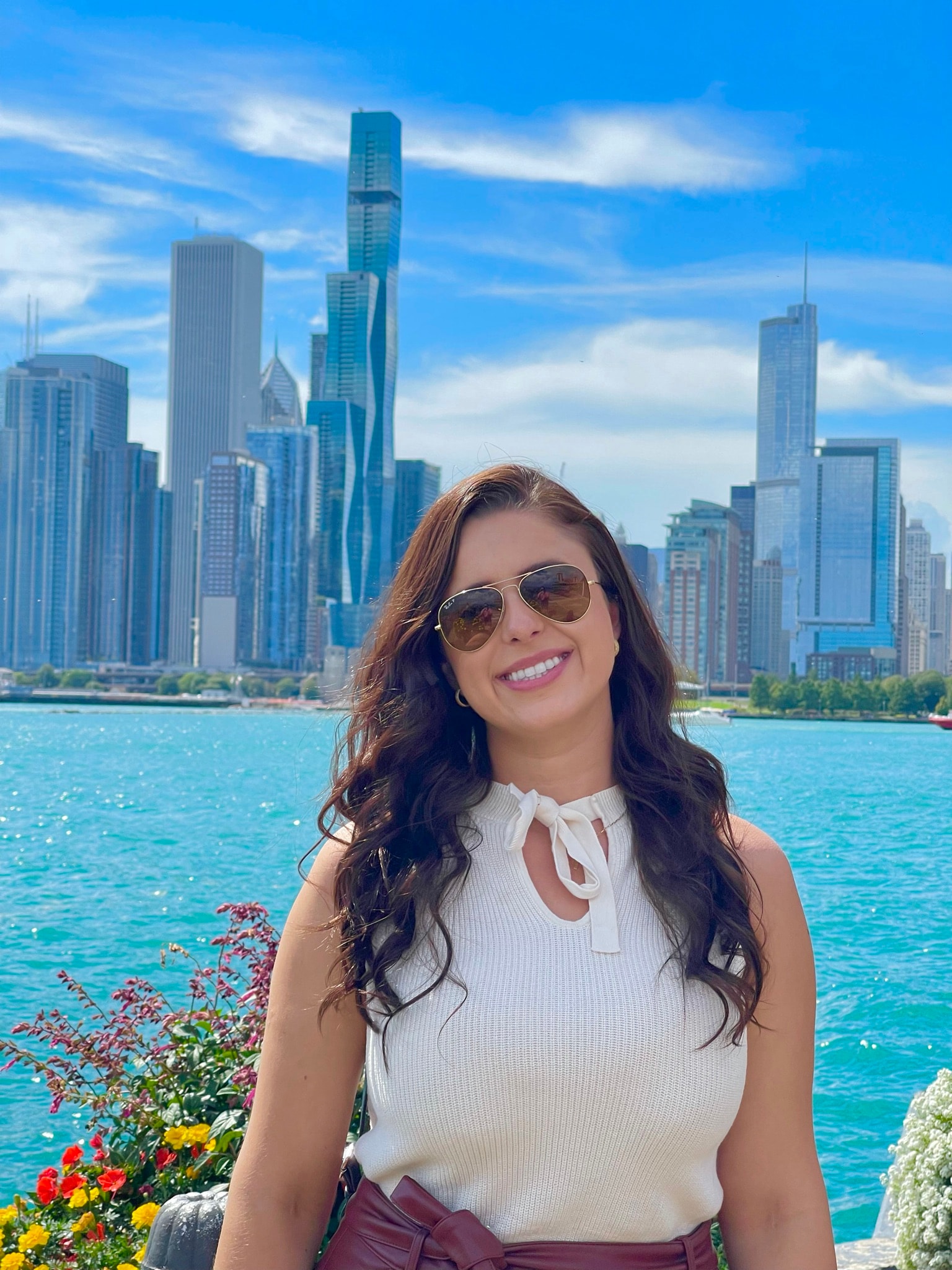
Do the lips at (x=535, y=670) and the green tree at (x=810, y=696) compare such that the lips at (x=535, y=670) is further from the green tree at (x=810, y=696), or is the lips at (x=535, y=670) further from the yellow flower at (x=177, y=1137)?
the green tree at (x=810, y=696)

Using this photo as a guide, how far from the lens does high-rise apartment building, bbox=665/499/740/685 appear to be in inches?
6083

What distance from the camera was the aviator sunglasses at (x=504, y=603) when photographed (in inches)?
74.5

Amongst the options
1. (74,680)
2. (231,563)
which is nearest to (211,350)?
(231,563)

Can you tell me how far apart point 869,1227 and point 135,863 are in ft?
69.2

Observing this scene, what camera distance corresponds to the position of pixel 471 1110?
164cm

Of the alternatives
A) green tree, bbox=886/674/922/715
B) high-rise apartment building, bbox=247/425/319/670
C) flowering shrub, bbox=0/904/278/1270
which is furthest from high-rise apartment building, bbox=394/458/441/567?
flowering shrub, bbox=0/904/278/1270

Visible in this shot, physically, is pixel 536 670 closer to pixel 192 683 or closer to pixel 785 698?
pixel 785 698

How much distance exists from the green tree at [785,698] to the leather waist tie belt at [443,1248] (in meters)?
116

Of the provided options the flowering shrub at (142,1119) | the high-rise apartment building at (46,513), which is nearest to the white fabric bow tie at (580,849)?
the flowering shrub at (142,1119)

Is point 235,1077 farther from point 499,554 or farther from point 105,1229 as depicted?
point 499,554

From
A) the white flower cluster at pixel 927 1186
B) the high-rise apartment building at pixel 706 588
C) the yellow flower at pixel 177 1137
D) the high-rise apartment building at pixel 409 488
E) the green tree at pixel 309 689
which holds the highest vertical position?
the high-rise apartment building at pixel 409 488

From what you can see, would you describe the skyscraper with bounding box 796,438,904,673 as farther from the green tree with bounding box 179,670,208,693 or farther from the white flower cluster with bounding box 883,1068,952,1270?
the white flower cluster with bounding box 883,1068,952,1270

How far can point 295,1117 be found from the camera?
1723 mm

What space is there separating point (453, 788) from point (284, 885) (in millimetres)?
22599
